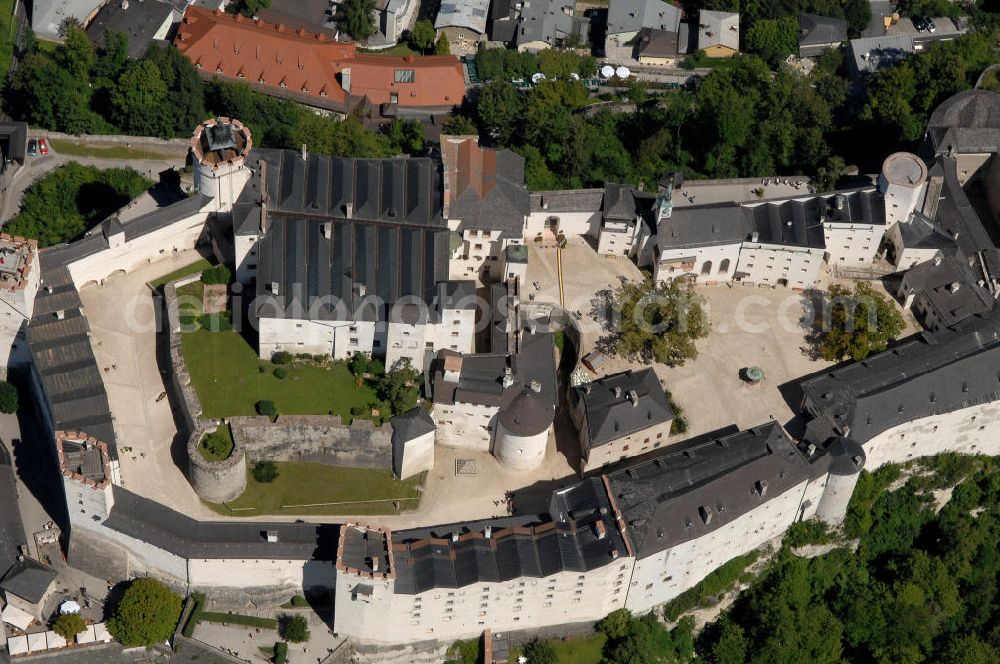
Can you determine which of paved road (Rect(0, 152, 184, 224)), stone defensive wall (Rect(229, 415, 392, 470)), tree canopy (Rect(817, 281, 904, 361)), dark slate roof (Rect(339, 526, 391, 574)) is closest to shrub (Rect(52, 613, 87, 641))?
stone defensive wall (Rect(229, 415, 392, 470))

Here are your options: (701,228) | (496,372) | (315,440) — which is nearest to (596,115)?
(701,228)

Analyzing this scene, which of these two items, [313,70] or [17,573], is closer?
[17,573]

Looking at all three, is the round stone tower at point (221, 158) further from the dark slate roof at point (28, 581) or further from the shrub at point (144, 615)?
the dark slate roof at point (28, 581)

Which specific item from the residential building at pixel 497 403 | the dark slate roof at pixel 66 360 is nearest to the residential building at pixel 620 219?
the residential building at pixel 497 403

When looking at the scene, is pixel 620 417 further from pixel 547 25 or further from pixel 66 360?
pixel 547 25

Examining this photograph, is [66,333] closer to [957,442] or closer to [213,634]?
[213,634]
